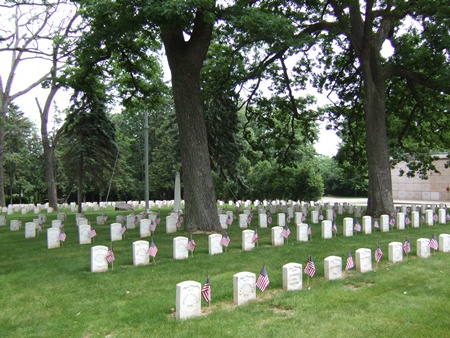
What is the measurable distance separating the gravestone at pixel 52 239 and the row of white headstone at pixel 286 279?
6.62 m

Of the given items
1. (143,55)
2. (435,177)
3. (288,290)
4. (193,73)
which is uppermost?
(143,55)

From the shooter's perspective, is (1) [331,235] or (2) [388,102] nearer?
(1) [331,235]

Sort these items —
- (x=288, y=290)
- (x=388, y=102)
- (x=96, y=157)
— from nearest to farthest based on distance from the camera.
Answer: (x=288, y=290), (x=388, y=102), (x=96, y=157)

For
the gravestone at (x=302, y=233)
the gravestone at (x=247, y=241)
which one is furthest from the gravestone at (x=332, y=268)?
the gravestone at (x=302, y=233)

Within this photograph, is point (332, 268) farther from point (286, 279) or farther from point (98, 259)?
point (98, 259)

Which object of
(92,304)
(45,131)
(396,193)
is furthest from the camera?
(396,193)

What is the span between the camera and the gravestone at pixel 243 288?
5.72m

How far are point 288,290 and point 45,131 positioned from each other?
21.8 meters

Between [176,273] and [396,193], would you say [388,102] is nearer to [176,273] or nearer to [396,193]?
[176,273]

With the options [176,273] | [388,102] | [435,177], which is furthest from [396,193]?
[176,273]

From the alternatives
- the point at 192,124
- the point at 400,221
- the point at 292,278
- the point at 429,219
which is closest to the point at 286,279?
the point at 292,278

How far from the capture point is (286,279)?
6.35 meters

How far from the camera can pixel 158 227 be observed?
547 inches

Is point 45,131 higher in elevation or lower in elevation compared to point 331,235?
higher
